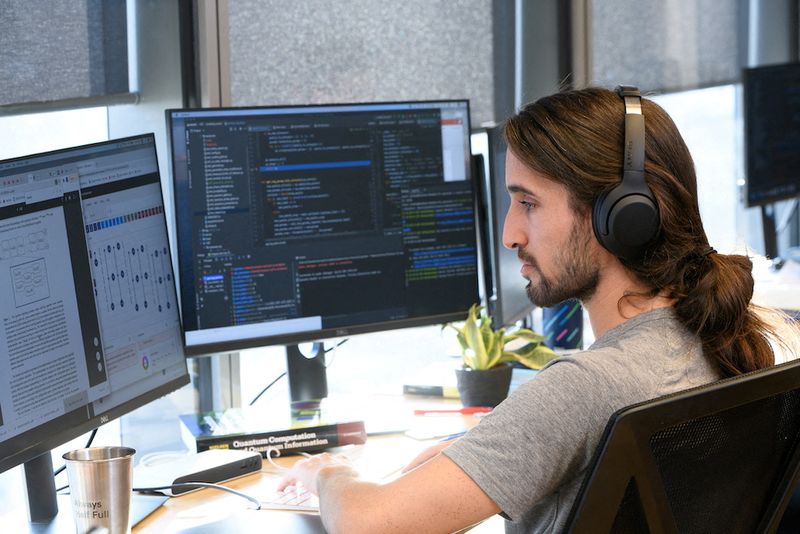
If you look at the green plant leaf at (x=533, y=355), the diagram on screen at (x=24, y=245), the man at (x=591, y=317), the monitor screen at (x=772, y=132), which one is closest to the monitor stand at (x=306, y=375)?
the green plant leaf at (x=533, y=355)

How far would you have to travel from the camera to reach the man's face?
1215 mm

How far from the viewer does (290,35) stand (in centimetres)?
214

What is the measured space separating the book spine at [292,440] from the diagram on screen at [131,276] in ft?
0.73

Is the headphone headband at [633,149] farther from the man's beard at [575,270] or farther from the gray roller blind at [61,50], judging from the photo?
the gray roller blind at [61,50]

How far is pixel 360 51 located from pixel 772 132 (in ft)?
5.26

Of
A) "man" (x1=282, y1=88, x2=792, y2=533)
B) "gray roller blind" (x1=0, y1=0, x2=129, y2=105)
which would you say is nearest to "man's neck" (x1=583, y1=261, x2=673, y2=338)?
"man" (x1=282, y1=88, x2=792, y2=533)

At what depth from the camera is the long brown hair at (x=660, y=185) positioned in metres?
1.15

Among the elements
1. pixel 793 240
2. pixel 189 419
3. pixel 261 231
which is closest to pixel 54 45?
pixel 261 231

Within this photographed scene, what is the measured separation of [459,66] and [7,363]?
1717mm

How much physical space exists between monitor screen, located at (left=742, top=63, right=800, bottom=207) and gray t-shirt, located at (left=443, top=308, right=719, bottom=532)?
2331 millimetres

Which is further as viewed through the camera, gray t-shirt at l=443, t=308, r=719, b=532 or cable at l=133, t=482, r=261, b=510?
cable at l=133, t=482, r=261, b=510

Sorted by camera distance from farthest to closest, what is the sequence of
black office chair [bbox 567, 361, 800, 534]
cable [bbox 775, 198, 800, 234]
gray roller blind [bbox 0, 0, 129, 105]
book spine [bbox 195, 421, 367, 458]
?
cable [bbox 775, 198, 800, 234] → gray roller blind [bbox 0, 0, 129, 105] → book spine [bbox 195, 421, 367, 458] → black office chair [bbox 567, 361, 800, 534]

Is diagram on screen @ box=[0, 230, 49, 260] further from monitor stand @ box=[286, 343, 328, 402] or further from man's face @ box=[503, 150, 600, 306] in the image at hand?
monitor stand @ box=[286, 343, 328, 402]

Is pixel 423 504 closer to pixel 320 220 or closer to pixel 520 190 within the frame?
pixel 520 190
